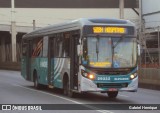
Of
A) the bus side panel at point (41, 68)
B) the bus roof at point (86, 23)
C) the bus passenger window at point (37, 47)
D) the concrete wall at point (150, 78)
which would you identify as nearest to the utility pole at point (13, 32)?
the concrete wall at point (150, 78)

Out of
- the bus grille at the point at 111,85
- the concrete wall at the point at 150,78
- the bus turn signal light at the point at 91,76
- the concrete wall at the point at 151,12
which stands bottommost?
the concrete wall at the point at 150,78

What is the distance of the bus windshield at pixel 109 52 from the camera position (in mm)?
18047

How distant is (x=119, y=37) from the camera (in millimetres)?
18422

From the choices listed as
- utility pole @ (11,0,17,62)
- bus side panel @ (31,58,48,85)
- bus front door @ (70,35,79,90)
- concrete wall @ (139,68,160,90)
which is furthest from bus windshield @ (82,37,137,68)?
utility pole @ (11,0,17,62)

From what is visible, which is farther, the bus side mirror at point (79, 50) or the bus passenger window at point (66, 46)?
the bus passenger window at point (66, 46)

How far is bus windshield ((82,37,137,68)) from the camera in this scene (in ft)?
59.2

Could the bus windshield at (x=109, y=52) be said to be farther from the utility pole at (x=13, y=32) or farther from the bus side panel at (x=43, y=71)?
the utility pole at (x=13, y=32)

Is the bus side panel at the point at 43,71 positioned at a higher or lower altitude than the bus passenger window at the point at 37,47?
lower

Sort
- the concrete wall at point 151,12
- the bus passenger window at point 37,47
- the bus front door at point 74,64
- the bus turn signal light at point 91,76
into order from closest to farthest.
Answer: the bus turn signal light at point 91,76, the bus front door at point 74,64, the bus passenger window at point 37,47, the concrete wall at point 151,12

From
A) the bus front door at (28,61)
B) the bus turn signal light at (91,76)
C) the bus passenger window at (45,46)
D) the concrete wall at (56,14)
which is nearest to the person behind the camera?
the bus turn signal light at (91,76)

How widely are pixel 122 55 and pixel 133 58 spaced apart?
462mm

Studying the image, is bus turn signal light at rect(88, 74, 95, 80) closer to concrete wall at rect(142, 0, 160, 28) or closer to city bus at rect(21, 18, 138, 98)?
city bus at rect(21, 18, 138, 98)

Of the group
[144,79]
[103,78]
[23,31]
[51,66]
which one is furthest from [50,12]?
[103,78]

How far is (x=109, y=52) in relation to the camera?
1819cm
